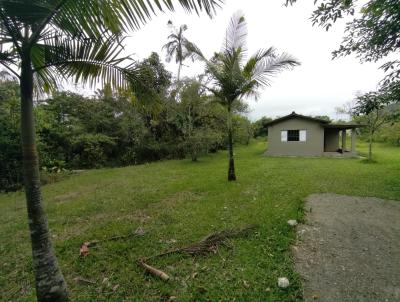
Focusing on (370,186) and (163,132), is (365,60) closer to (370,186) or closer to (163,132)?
(370,186)

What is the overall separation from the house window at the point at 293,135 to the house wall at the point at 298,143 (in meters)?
0.23

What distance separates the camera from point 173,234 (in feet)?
12.3

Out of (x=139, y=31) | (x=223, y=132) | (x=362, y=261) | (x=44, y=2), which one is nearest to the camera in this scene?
(x=44, y=2)

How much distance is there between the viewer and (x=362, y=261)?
282 cm

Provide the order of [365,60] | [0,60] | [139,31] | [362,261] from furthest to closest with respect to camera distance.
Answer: [365,60]
[362,261]
[0,60]
[139,31]

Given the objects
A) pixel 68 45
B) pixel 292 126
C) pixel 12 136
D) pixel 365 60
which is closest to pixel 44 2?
pixel 68 45

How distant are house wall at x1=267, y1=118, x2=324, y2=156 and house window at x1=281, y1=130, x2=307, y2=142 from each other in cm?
23

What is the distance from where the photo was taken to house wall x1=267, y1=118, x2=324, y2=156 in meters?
15.8

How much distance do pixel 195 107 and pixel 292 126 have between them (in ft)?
25.9

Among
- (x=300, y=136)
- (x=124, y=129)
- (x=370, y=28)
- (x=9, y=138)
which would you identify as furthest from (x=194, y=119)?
(x=370, y=28)

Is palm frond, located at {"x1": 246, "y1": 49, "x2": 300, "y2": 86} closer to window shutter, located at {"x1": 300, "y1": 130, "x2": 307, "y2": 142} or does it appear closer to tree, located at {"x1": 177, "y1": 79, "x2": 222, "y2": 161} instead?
tree, located at {"x1": 177, "y1": 79, "x2": 222, "y2": 161}

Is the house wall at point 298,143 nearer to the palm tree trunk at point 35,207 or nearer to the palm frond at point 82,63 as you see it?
the palm frond at point 82,63

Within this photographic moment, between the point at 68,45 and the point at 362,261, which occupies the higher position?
the point at 68,45

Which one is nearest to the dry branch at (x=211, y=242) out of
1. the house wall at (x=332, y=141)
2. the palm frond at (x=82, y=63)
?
the palm frond at (x=82, y=63)
